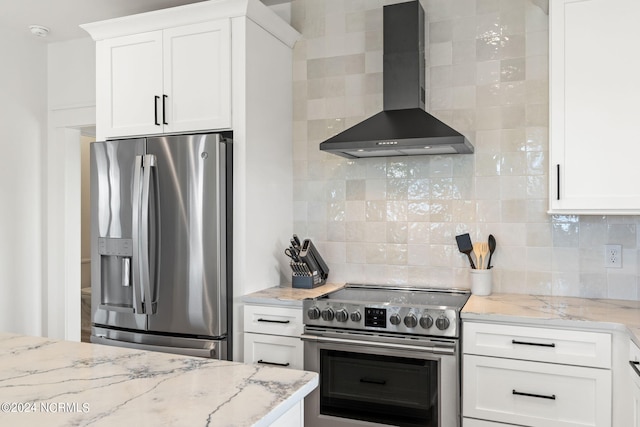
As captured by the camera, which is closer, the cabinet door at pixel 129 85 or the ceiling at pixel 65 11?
the cabinet door at pixel 129 85

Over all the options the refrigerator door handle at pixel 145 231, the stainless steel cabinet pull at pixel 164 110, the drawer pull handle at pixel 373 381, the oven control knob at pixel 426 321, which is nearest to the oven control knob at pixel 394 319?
the oven control knob at pixel 426 321

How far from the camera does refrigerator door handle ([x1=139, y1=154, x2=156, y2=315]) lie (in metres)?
2.76

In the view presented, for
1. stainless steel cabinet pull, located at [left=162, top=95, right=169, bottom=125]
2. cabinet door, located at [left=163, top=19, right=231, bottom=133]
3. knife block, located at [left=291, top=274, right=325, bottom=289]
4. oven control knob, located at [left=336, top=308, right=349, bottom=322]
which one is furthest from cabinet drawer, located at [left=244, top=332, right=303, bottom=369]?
stainless steel cabinet pull, located at [left=162, top=95, right=169, bottom=125]

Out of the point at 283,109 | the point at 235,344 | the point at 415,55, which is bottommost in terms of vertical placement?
the point at 235,344

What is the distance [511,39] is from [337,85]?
103cm

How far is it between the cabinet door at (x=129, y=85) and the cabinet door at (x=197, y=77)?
0.08 m

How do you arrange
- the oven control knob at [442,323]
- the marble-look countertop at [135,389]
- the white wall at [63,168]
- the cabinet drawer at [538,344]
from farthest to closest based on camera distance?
the white wall at [63,168]
the oven control knob at [442,323]
the cabinet drawer at [538,344]
the marble-look countertop at [135,389]

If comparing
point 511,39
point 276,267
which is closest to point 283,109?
point 276,267

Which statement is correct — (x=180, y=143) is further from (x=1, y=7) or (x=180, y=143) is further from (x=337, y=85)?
(x=1, y=7)

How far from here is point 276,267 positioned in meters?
3.12

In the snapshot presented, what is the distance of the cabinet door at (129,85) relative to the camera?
2957 mm

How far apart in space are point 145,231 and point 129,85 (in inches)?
36.1

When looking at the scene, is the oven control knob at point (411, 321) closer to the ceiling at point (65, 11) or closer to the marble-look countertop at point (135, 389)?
the marble-look countertop at point (135, 389)

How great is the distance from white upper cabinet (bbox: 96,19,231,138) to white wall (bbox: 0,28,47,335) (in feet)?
3.62
